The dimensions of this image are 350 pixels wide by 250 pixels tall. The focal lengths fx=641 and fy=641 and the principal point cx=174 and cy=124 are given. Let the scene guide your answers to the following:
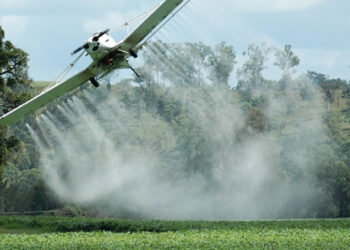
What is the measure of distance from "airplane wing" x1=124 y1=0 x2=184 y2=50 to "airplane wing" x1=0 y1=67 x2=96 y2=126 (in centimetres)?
365

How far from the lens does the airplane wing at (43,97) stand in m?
36.5

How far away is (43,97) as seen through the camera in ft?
122

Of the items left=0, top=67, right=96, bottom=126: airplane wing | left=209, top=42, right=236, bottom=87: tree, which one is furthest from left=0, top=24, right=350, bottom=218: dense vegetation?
left=0, top=67, right=96, bottom=126: airplane wing

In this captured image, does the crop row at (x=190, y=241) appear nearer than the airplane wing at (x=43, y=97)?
Yes

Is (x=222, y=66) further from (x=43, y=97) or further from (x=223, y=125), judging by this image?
(x=43, y=97)

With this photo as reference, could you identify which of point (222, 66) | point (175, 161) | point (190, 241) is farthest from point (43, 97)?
point (222, 66)

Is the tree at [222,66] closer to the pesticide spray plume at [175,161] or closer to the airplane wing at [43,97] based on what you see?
the pesticide spray plume at [175,161]

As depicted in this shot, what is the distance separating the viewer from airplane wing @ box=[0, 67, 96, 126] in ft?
120

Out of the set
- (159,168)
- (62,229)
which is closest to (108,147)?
(159,168)

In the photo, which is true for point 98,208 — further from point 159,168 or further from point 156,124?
point 156,124

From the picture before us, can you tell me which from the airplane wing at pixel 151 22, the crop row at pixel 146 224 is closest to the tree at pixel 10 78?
the crop row at pixel 146 224

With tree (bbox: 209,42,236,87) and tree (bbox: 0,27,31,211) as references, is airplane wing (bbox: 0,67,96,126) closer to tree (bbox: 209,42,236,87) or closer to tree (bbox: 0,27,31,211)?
tree (bbox: 0,27,31,211)

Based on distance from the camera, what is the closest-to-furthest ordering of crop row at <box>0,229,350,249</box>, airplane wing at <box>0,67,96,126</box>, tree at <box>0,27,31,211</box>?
crop row at <box>0,229,350,249</box> → airplane wing at <box>0,67,96,126</box> → tree at <box>0,27,31,211</box>

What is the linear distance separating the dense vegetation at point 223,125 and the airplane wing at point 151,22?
33.4 meters
